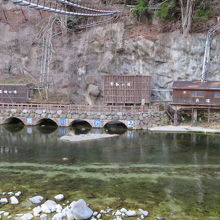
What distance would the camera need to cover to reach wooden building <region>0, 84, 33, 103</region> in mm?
45531

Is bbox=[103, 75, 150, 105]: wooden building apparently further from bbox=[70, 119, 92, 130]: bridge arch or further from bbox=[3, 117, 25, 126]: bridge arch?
bbox=[3, 117, 25, 126]: bridge arch

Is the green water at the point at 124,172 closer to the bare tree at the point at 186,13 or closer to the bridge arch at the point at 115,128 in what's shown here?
the bridge arch at the point at 115,128

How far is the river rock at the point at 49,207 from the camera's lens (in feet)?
45.9

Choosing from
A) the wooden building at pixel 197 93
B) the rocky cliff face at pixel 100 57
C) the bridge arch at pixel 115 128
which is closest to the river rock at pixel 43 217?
the bridge arch at pixel 115 128

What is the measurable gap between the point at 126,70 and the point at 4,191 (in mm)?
34863

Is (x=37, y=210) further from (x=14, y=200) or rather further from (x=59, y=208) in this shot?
(x=14, y=200)

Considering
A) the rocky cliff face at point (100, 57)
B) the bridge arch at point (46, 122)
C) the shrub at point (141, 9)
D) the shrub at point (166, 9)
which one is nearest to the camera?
the bridge arch at point (46, 122)

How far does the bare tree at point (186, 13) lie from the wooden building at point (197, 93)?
10123 millimetres

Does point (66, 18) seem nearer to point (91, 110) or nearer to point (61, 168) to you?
point (91, 110)

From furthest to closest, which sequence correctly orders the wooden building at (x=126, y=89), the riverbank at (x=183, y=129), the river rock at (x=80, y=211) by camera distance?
the wooden building at (x=126, y=89) → the riverbank at (x=183, y=129) → the river rock at (x=80, y=211)

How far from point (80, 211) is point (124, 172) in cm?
803

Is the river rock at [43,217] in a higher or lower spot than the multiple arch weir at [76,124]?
lower


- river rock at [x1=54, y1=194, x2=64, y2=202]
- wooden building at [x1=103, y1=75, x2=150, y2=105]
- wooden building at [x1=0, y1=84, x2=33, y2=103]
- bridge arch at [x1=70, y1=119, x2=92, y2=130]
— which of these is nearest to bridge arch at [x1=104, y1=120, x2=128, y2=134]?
bridge arch at [x1=70, y1=119, x2=92, y2=130]

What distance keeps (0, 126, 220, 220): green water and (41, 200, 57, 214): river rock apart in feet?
3.36
